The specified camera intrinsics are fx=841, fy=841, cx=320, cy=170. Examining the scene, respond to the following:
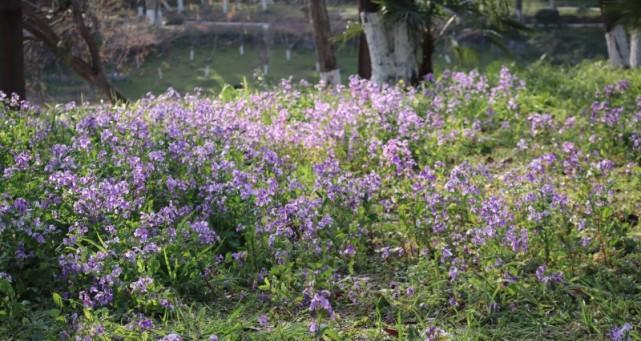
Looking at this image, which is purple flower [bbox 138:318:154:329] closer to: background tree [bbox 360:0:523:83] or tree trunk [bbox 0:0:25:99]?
tree trunk [bbox 0:0:25:99]

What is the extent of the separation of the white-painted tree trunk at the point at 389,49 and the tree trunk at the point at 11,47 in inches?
161

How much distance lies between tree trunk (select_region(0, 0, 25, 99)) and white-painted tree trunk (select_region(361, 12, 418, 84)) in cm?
409

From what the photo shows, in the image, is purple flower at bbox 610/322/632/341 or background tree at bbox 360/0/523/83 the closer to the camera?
purple flower at bbox 610/322/632/341

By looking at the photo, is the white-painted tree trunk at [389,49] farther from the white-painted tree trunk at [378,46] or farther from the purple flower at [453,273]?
the purple flower at [453,273]

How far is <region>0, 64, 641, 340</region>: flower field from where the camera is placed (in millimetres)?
4016

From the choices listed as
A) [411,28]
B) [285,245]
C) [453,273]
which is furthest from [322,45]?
[453,273]

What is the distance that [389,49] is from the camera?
10523 mm

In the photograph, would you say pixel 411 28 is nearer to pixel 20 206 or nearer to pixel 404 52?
pixel 404 52

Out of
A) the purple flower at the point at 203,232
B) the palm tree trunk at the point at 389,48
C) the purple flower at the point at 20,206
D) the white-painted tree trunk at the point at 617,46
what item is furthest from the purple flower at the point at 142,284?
the white-painted tree trunk at the point at 617,46

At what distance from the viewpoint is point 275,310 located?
4.28 meters

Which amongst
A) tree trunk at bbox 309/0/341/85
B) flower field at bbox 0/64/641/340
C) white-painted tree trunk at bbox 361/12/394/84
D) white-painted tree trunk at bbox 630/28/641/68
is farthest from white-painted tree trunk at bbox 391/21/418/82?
white-painted tree trunk at bbox 630/28/641/68

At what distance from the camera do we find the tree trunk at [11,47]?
9.44m

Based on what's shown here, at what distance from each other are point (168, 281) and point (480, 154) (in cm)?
388

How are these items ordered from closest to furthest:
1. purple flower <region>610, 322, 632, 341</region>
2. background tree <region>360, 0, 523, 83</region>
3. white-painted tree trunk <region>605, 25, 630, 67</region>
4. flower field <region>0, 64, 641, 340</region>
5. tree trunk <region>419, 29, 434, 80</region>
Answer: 1. purple flower <region>610, 322, 632, 341</region>
2. flower field <region>0, 64, 641, 340</region>
3. background tree <region>360, 0, 523, 83</region>
4. tree trunk <region>419, 29, 434, 80</region>
5. white-painted tree trunk <region>605, 25, 630, 67</region>
